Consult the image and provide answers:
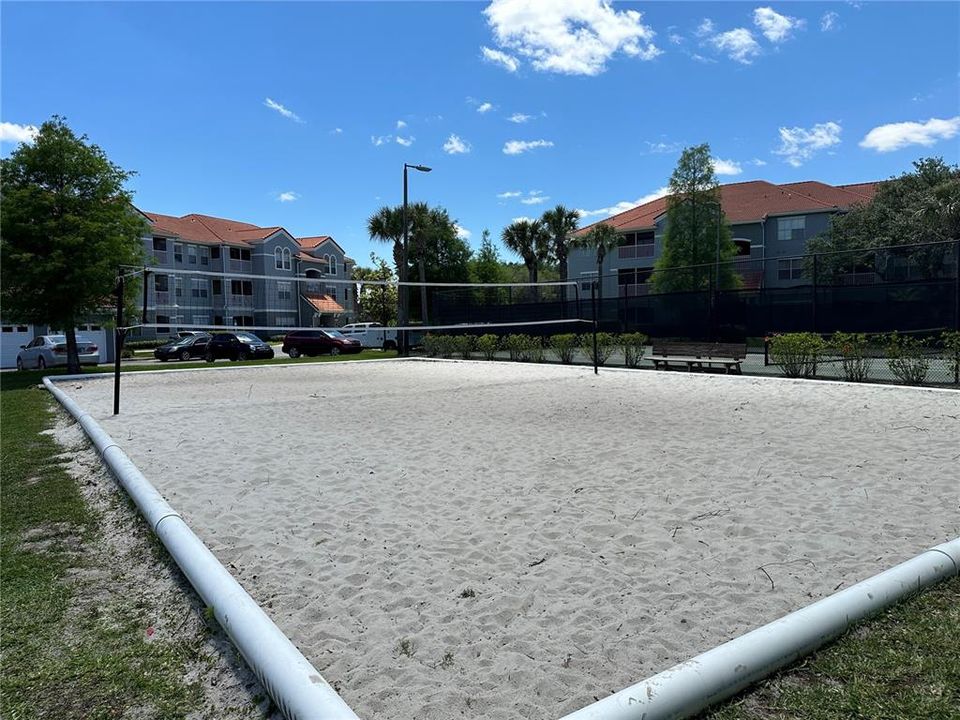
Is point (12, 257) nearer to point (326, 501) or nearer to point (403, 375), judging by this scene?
point (403, 375)

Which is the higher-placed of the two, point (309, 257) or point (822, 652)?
point (309, 257)

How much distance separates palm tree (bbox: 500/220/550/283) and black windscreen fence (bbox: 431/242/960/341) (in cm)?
2559

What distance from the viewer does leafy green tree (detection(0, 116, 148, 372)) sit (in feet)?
58.0

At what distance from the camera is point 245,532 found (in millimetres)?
4164

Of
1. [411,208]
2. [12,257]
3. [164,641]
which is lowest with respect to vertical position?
[164,641]

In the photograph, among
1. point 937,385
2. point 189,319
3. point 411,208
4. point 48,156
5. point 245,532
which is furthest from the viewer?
point 189,319

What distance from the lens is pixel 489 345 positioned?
2175 centimetres

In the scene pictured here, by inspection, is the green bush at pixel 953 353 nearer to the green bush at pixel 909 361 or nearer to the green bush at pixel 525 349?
the green bush at pixel 909 361

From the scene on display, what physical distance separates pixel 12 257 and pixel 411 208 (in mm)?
29711

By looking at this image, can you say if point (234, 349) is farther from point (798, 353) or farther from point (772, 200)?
point (772, 200)

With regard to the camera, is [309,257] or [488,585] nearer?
[488,585]

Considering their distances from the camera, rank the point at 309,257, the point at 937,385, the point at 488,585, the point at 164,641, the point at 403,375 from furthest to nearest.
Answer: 1. the point at 309,257
2. the point at 403,375
3. the point at 937,385
4. the point at 488,585
5. the point at 164,641

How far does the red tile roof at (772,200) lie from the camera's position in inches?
1683

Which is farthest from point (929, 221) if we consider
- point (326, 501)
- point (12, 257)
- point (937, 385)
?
point (12, 257)
